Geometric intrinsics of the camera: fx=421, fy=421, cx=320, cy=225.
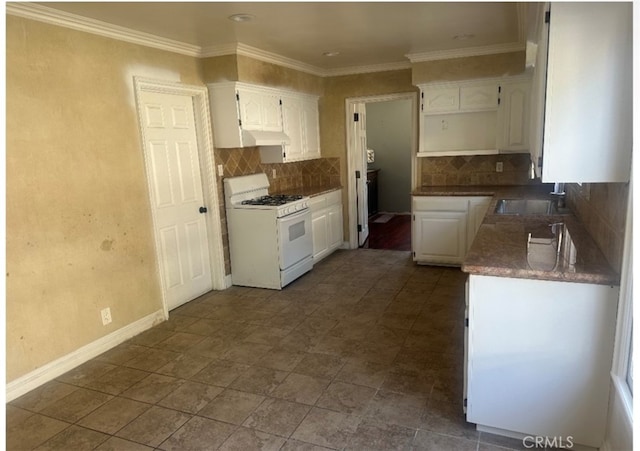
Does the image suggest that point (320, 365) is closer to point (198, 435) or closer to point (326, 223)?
point (198, 435)

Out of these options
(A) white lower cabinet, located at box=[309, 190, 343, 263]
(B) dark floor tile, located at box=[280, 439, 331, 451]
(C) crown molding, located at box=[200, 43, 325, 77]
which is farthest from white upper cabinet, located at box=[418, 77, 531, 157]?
(B) dark floor tile, located at box=[280, 439, 331, 451]

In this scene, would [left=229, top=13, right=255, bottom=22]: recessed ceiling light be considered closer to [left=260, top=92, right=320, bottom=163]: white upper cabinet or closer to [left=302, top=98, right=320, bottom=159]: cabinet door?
[left=260, top=92, right=320, bottom=163]: white upper cabinet

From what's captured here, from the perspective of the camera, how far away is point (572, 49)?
1674 mm

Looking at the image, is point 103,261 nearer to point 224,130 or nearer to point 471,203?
point 224,130

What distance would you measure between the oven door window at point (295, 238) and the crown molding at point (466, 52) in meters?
2.08

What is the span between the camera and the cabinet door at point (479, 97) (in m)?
4.50

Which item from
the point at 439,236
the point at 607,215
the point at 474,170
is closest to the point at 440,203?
the point at 439,236

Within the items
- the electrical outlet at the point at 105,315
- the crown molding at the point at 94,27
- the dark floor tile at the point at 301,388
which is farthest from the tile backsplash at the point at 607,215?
the crown molding at the point at 94,27

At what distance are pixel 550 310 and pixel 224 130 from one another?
328 centimetres

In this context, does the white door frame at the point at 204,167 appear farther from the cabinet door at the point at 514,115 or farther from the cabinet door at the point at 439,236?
the cabinet door at the point at 514,115

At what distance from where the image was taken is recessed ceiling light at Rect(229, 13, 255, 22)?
10.0 ft

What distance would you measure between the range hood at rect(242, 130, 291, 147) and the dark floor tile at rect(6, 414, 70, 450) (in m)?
2.75

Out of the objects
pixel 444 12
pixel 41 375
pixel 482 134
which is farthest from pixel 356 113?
pixel 41 375

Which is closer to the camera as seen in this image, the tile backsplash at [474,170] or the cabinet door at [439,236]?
the cabinet door at [439,236]
